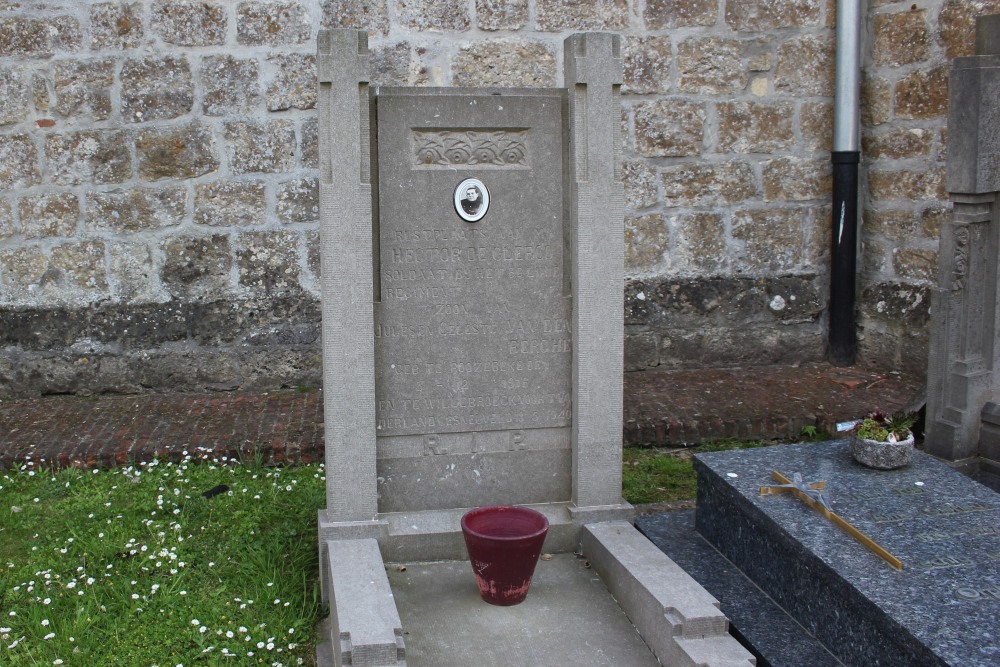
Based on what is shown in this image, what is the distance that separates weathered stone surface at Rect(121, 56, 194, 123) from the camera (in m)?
6.77

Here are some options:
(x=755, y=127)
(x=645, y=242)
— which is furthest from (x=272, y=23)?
(x=755, y=127)

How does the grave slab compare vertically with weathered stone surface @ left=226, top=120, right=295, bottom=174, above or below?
below

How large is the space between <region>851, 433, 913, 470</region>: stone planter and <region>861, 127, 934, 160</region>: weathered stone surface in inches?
123

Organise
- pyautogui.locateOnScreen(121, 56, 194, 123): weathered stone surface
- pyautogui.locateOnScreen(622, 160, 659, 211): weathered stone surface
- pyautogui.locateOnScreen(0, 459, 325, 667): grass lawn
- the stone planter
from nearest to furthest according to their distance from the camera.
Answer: pyautogui.locateOnScreen(0, 459, 325, 667): grass lawn → the stone planter → pyautogui.locateOnScreen(121, 56, 194, 123): weathered stone surface → pyautogui.locateOnScreen(622, 160, 659, 211): weathered stone surface

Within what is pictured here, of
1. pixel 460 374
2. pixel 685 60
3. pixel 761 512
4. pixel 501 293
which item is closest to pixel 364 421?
pixel 460 374

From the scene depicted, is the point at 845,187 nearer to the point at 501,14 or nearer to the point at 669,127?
the point at 669,127

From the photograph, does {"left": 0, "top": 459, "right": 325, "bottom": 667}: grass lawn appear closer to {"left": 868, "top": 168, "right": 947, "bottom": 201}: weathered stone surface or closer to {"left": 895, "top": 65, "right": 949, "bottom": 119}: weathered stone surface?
{"left": 868, "top": 168, "right": 947, "bottom": 201}: weathered stone surface

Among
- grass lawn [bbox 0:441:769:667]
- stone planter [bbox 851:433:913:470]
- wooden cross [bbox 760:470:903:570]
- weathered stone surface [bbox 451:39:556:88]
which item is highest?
weathered stone surface [bbox 451:39:556:88]

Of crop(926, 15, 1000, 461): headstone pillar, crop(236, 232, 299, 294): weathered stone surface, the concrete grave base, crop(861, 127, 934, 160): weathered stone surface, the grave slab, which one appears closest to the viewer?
the grave slab

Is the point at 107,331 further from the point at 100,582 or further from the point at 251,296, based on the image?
the point at 100,582

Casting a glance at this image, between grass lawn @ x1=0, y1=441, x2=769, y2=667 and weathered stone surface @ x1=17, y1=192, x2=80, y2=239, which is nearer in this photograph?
grass lawn @ x1=0, y1=441, x2=769, y2=667

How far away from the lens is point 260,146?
694 centimetres

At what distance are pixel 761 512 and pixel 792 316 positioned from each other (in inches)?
146

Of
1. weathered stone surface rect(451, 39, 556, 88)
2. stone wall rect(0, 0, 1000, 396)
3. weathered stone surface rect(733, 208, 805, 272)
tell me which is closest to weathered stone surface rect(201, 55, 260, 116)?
stone wall rect(0, 0, 1000, 396)
